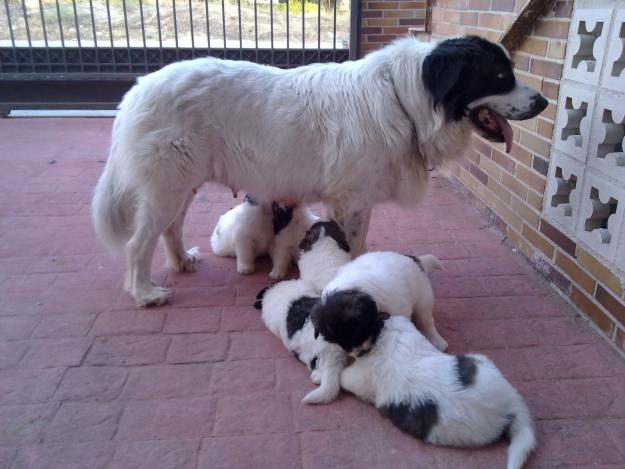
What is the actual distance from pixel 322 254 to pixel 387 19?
5.88 m

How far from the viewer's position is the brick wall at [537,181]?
2969 millimetres

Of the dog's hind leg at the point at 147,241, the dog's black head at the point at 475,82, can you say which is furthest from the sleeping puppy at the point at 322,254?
the dog's black head at the point at 475,82

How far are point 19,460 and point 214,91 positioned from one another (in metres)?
2.11

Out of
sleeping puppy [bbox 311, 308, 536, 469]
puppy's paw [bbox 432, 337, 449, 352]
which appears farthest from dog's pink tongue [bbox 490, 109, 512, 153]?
sleeping puppy [bbox 311, 308, 536, 469]

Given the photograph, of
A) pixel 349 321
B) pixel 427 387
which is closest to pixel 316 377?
pixel 349 321

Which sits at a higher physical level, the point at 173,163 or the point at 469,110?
the point at 469,110

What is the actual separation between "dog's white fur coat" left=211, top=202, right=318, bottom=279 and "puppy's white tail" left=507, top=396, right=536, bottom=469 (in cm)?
183

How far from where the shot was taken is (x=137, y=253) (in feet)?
10.8

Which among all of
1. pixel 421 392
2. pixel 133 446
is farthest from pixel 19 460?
pixel 421 392

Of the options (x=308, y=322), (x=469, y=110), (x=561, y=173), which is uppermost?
(x=469, y=110)

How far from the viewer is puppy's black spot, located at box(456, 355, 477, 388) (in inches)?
83.7

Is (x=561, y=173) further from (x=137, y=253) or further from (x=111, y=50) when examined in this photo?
(x=111, y=50)

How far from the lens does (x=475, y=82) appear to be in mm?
3033

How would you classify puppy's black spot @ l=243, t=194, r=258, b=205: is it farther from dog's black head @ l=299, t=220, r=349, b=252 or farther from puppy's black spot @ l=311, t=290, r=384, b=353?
puppy's black spot @ l=311, t=290, r=384, b=353
